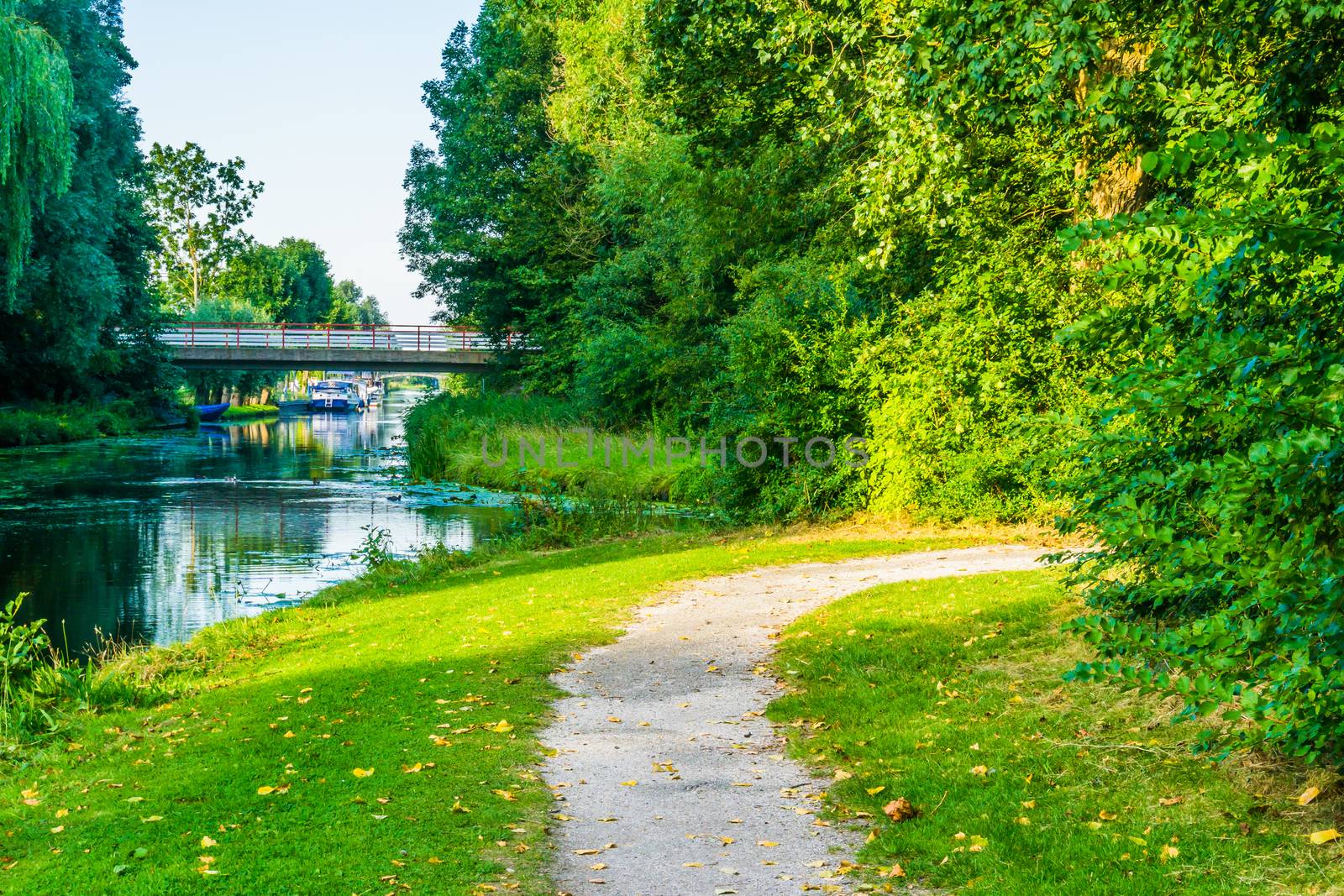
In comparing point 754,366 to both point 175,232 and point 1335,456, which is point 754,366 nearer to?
point 1335,456

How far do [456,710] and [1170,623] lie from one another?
16.9 ft

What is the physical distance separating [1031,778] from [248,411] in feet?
295

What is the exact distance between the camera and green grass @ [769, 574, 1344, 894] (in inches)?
209

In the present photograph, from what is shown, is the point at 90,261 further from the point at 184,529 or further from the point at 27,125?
the point at 184,529

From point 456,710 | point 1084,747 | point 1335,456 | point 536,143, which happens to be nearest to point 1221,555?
point 1335,456

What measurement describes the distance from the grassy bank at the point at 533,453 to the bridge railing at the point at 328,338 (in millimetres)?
18789

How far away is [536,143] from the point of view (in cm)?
4375

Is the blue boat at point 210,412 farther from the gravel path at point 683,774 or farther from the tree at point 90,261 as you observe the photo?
the gravel path at point 683,774

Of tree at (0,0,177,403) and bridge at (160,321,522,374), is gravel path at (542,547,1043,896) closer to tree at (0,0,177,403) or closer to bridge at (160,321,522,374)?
tree at (0,0,177,403)

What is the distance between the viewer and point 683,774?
714 centimetres

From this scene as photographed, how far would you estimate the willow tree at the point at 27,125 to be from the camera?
28906mm

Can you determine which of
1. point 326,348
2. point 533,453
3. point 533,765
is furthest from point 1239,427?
point 326,348

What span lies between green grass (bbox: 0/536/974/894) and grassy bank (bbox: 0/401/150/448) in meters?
33.4

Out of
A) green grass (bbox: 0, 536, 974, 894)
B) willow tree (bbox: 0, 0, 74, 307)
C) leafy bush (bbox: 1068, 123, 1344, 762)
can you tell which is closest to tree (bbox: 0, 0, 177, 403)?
willow tree (bbox: 0, 0, 74, 307)
